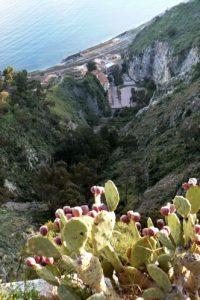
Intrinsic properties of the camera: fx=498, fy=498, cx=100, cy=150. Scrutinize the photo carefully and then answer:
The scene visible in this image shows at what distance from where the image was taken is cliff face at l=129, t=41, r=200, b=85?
85575mm

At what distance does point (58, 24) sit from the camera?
5645 inches

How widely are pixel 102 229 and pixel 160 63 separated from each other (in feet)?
336

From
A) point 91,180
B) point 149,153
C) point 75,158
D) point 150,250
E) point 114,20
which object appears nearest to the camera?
point 150,250

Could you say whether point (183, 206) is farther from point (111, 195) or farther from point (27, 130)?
point (27, 130)

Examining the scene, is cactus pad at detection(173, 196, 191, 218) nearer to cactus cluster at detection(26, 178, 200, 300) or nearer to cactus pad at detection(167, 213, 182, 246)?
cactus cluster at detection(26, 178, 200, 300)

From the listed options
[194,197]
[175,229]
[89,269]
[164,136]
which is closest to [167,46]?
[164,136]

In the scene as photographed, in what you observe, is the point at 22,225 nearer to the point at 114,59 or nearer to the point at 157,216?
the point at 157,216

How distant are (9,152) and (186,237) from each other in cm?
3891

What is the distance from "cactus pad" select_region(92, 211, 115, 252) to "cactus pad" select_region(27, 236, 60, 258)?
0.55 m

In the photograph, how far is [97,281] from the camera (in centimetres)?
566

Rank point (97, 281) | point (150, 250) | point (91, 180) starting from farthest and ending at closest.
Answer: point (91, 180)
point (150, 250)
point (97, 281)

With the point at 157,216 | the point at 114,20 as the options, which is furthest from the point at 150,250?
the point at 114,20

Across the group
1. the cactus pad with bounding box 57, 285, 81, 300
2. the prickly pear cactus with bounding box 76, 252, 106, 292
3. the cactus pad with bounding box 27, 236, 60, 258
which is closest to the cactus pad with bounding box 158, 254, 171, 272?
the prickly pear cactus with bounding box 76, 252, 106, 292

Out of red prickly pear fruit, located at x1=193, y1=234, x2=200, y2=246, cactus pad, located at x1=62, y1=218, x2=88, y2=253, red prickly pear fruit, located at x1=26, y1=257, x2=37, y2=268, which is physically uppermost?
cactus pad, located at x1=62, y1=218, x2=88, y2=253
